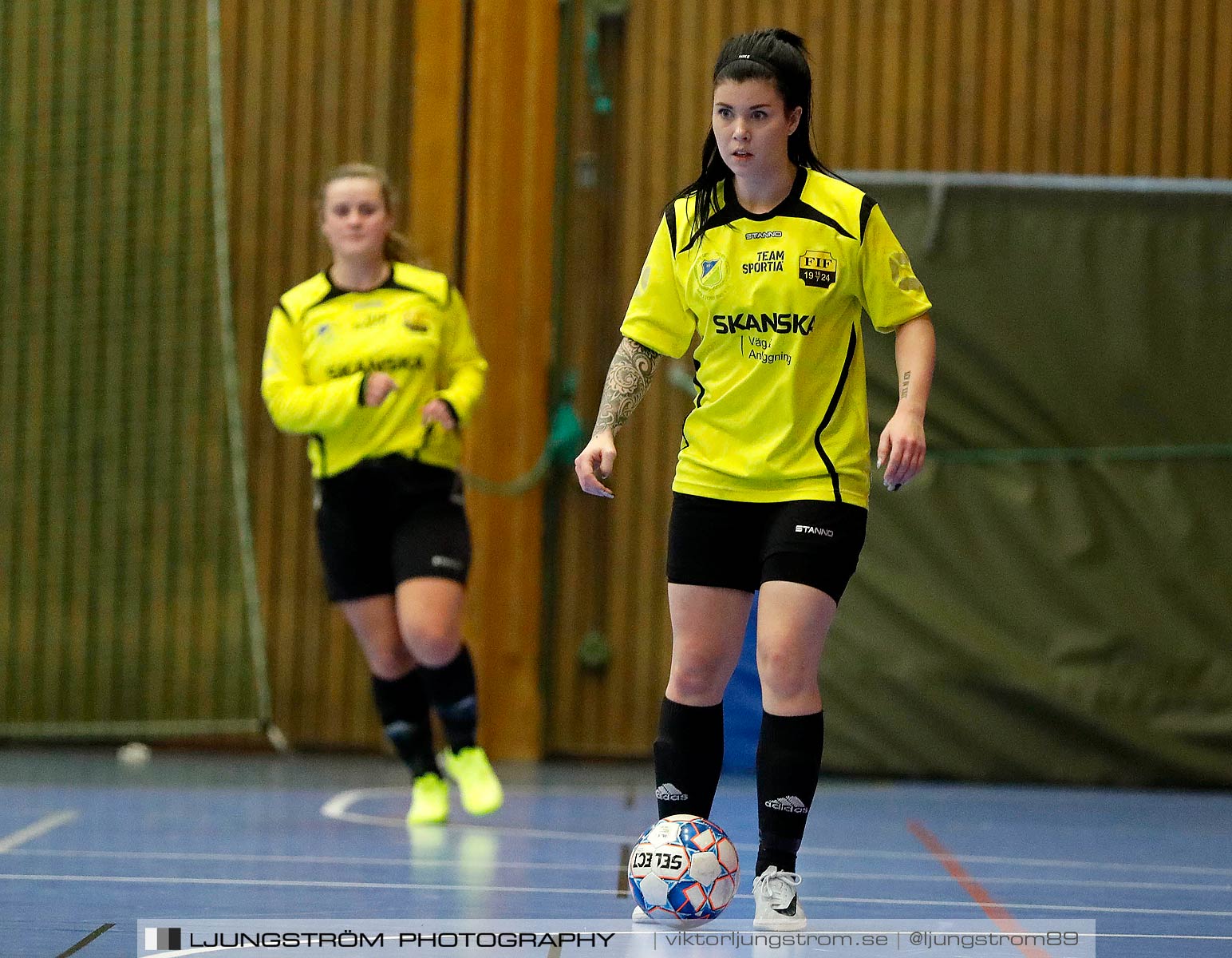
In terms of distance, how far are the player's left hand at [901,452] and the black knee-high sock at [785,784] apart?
487 millimetres

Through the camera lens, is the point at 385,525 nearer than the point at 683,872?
No

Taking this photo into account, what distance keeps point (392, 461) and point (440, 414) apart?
0.24m

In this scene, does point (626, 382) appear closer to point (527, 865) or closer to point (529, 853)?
point (527, 865)

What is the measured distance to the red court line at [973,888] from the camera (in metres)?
2.88

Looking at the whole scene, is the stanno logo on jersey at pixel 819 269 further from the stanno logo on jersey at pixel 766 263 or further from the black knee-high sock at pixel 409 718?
the black knee-high sock at pixel 409 718

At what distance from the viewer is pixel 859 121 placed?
6875 mm

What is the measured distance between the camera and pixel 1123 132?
682 cm

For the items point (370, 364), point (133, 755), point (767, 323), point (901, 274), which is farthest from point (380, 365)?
point (133, 755)

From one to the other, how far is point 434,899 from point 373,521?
5.37 ft

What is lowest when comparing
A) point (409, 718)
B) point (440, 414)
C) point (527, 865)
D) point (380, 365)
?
point (527, 865)

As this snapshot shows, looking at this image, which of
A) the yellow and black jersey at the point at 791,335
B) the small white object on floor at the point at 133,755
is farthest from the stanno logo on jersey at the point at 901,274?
the small white object on floor at the point at 133,755

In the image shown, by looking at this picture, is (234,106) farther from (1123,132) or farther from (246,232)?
(1123,132)

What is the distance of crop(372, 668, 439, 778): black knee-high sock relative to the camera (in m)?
4.63

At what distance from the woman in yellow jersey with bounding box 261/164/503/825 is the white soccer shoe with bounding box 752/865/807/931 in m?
1.79
